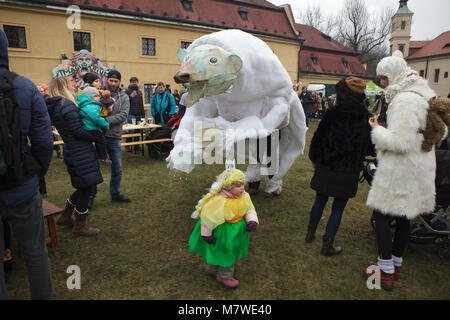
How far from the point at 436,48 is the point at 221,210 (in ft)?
143

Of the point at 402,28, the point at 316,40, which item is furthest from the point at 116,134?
the point at 402,28

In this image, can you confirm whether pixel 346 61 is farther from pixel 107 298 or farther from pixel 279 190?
pixel 107 298

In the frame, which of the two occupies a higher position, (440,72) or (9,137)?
(440,72)

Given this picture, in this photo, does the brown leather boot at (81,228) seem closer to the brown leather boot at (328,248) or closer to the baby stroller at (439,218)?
the brown leather boot at (328,248)

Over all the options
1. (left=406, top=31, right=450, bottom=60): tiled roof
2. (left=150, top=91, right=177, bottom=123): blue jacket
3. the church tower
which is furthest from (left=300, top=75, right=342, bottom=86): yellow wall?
(left=150, top=91, right=177, bottom=123): blue jacket

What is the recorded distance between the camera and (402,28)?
3944 centimetres

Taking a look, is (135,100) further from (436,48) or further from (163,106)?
(436,48)

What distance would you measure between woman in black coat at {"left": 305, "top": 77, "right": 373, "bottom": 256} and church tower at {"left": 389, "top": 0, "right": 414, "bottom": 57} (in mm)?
44531

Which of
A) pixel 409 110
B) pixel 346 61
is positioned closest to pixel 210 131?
pixel 409 110

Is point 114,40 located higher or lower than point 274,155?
higher

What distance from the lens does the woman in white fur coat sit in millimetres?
2326

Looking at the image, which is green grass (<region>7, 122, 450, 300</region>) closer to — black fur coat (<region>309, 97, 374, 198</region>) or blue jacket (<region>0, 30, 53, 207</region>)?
black fur coat (<region>309, 97, 374, 198</region>)

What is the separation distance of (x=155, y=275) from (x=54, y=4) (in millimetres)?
16942

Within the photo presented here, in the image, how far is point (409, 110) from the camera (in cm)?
230
